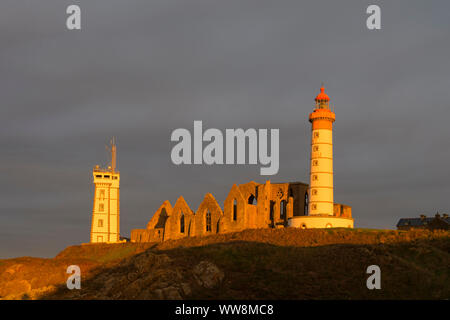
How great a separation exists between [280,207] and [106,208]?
1379 inches

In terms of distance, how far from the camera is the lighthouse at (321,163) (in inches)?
2662

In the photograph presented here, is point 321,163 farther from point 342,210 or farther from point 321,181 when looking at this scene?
point 342,210

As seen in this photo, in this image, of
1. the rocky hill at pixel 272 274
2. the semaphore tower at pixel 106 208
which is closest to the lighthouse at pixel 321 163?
the rocky hill at pixel 272 274

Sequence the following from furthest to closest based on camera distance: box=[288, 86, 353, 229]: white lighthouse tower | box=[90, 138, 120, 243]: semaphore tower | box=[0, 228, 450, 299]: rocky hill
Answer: box=[90, 138, 120, 243]: semaphore tower
box=[288, 86, 353, 229]: white lighthouse tower
box=[0, 228, 450, 299]: rocky hill

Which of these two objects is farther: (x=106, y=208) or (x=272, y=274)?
(x=106, y=208)

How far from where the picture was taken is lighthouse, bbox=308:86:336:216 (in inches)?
2662

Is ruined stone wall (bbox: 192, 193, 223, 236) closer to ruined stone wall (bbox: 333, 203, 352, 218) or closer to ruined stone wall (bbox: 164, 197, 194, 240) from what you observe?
ruined stone wall (bbox: 164, 197, 194, 240)

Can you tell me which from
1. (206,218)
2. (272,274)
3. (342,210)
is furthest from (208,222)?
(272,274)

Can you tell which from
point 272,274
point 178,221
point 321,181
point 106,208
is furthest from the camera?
point 106,208

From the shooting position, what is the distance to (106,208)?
3841 inches

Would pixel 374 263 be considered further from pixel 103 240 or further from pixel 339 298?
pixel 103 240

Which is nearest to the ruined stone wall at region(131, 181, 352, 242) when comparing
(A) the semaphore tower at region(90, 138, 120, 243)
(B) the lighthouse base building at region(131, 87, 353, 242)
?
(B) the lighthouse base building at region(131, 87, 353, 242)

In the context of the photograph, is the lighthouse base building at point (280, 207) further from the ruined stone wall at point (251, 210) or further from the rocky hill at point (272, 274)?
the rocky hill at point (272, 274)
